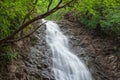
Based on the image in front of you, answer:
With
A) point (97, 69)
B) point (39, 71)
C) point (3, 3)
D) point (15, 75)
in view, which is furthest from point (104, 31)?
point (3, 3)

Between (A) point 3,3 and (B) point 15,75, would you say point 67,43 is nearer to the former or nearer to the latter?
(B) point 15,75

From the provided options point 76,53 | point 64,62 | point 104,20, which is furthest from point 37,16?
point 104,20

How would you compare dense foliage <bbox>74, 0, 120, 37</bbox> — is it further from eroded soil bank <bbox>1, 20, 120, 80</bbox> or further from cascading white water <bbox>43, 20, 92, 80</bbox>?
cascading white water <bbox>43, 20, 92, 80</bbox>

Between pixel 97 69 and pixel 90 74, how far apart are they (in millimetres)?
628

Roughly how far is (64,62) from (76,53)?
1364 mm

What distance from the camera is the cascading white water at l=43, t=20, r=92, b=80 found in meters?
10.6

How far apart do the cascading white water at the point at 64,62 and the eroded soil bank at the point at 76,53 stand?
27 cm

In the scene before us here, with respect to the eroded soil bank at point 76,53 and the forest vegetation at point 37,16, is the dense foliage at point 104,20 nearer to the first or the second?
the forest vegetation at point 37,16

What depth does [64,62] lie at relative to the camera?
37.0 feet

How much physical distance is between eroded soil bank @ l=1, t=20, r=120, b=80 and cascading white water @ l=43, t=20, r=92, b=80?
27cm

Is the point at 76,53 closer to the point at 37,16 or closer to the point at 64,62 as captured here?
the point at 64,62

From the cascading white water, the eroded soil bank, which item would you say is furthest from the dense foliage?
the cascading white water

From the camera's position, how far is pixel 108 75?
11.8 metres

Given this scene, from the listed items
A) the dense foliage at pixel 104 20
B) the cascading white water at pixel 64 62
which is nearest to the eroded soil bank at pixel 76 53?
the cascading white water at pixel 64 62
